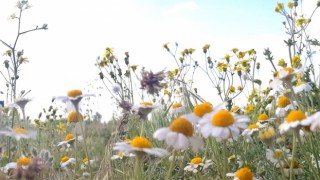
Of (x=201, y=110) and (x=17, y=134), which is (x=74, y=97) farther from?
(x=201, y=110)

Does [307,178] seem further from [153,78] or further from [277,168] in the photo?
[153,78]

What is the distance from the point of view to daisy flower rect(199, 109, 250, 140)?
126 cm

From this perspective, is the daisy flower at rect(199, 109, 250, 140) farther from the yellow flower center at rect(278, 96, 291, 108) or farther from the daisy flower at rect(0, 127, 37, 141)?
the yellow flower center at rect(278, 96, 291, 108)

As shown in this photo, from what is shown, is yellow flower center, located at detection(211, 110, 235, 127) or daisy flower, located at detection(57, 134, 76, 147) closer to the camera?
yellow flower center, located at detection(211, 110, 235, 127)

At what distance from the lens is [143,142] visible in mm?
1267

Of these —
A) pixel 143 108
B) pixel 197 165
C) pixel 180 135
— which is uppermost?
pixel 143 108

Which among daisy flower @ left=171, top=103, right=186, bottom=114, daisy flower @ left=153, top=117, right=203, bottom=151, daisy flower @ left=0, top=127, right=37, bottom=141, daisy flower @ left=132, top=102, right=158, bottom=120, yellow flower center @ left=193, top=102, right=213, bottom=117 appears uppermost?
daisy flower @ left=171, top=103, right=186, bottom=114

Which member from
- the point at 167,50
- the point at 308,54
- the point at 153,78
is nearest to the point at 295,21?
the point at 308,54

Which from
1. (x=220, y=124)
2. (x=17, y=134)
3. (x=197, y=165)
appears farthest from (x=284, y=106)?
(x=17, y=134)

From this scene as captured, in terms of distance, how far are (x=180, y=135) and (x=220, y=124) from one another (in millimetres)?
157

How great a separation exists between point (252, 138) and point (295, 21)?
4.47ft

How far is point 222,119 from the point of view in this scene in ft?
4.34

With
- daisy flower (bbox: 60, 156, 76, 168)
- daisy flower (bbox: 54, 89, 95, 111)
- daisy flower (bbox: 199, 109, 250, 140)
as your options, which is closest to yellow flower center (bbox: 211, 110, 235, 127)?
daisy flower (bbox: 199, 109, 250, 140)

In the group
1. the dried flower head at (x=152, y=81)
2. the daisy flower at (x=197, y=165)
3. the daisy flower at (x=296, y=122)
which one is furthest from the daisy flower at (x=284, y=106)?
the dried flower head at (x=152, y=81)
